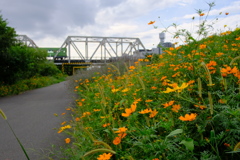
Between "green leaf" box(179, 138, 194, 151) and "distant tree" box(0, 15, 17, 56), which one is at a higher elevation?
"distant tree" box(0, 15, 17, 56)

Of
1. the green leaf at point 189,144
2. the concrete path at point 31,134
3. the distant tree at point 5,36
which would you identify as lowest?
the concrete path at point 31,134

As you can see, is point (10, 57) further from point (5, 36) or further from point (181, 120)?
point (181, 120)

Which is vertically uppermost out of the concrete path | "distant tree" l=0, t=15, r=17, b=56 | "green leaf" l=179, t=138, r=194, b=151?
"distant tree" l=0, t=15, r=17, b=56

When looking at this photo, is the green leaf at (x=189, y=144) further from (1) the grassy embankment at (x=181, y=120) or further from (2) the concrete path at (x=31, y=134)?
(2) the concrete path at (x=31, y=134)

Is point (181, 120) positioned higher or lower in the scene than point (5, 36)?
lower

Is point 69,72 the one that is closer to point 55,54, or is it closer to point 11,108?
point 55,54

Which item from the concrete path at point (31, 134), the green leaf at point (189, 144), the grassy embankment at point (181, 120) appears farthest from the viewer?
the concrete path at point (31, 134)

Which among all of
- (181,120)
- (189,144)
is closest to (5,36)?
(181,120)

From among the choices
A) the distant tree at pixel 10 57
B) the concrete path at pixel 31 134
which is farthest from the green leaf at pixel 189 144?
the distant tree at pixel 10 57

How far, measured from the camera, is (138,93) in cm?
247

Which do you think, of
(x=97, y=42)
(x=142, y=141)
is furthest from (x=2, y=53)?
(x=97, y=42)

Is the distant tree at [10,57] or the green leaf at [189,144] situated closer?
the green leaf at [189,144]

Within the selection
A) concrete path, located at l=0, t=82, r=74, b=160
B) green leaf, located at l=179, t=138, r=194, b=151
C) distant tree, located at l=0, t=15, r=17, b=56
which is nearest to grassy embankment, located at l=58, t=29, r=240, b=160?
green leaf, located at l=179, t=138, r=194, b=151

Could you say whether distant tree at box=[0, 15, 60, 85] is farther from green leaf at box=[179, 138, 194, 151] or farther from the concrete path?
green leaf at box=[179, 138, 194, 151]
